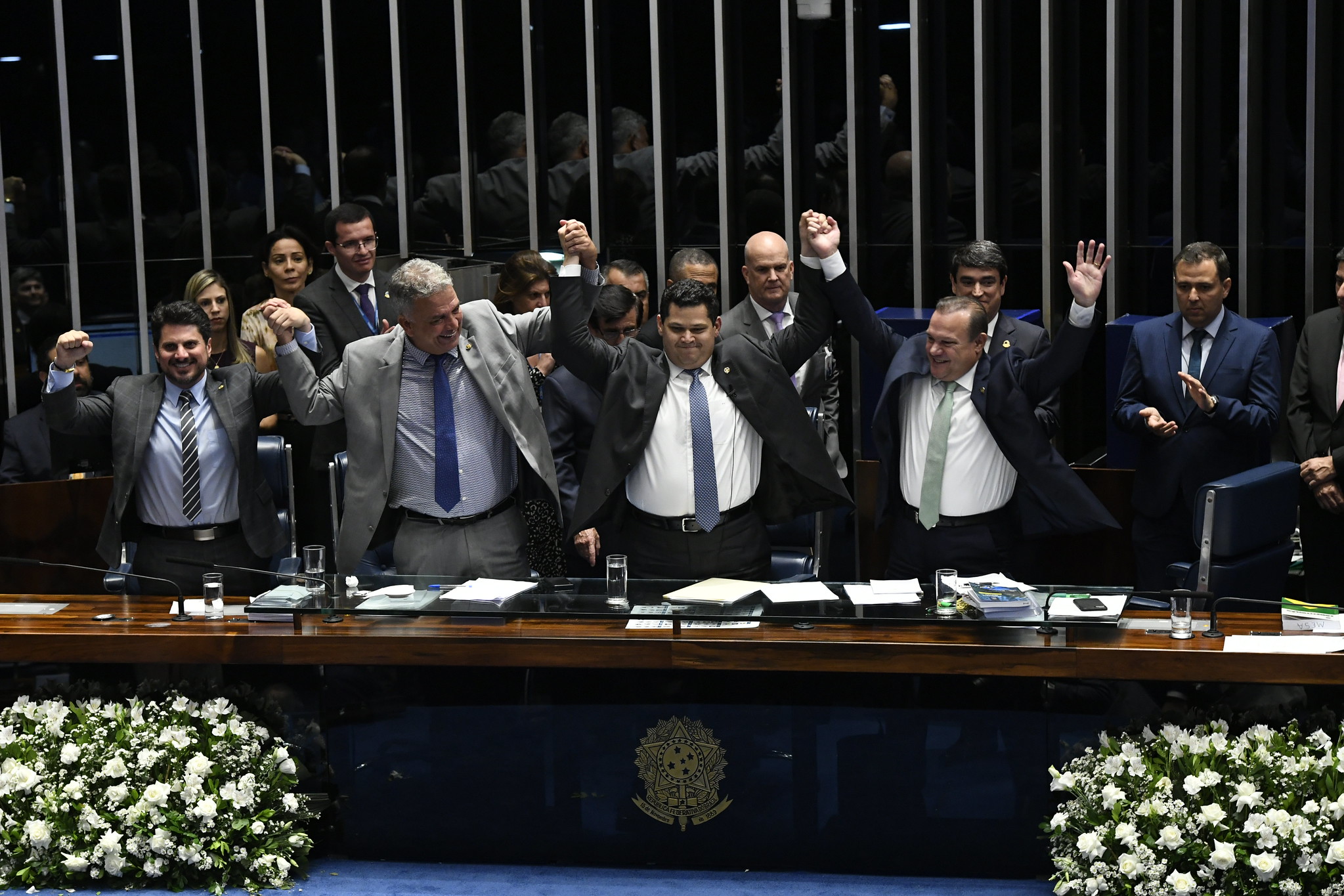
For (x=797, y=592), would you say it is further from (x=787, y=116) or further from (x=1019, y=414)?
(x=787, y=116)

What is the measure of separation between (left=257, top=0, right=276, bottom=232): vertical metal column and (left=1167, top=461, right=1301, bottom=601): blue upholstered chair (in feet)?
15.5

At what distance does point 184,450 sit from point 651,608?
165 cm

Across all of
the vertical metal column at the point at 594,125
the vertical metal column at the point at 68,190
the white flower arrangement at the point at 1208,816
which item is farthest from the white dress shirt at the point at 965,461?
the vertical metal column at the point at 68,190

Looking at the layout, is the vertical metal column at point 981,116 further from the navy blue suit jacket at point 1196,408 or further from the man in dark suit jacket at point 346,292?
the man in dark suit jacket at point 346,292

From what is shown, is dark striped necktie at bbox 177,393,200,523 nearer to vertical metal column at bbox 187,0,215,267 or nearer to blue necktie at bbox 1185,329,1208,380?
vertical metal column at bbox 187,0,215,267

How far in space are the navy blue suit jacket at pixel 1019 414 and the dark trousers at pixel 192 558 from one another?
1942 millimetres

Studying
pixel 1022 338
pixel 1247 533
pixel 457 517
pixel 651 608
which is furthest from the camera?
pixel 1022 338

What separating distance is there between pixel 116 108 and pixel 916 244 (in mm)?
3888

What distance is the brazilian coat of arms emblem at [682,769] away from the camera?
13.1 ft

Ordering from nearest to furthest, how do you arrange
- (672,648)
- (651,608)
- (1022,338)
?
1. (672,648)
2. (651,608)
3. (1022,338)

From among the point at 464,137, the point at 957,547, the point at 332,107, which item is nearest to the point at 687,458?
the point at 957,547

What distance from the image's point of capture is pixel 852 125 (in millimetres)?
6953

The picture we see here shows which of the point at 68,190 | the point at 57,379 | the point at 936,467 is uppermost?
the point at 68,190

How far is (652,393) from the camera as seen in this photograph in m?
4.66
